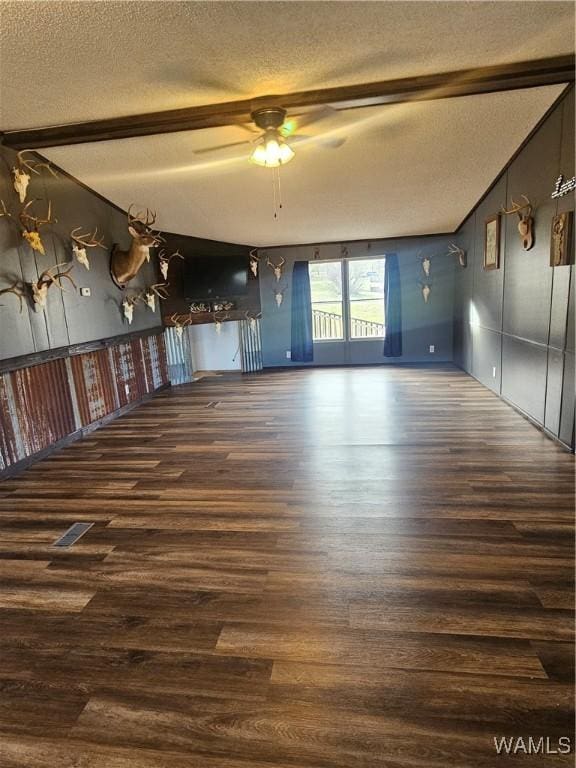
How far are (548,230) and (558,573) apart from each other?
319 cm

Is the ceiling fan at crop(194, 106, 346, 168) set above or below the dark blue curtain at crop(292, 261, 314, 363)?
above

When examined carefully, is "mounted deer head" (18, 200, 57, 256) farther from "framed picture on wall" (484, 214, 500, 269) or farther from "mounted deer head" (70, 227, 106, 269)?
"framed picture on wall" (484, 214, 500, 269)

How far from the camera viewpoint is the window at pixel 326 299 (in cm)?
830

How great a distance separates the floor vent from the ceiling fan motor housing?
3366 mm

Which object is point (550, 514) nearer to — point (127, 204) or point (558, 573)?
point (558, 573)

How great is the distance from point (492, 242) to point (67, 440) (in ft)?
19.3

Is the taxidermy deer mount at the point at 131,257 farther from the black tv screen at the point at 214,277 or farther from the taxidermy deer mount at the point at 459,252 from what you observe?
the taxidermy deer mount at the point at 459,252

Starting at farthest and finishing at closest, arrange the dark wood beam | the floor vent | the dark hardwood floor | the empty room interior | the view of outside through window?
the view of outside through window
the dark wood beam
the floor vent
the empty room interior
the dark hardwood floor

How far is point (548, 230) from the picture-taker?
3.85m

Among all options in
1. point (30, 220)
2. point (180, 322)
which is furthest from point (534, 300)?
point (180, 322)

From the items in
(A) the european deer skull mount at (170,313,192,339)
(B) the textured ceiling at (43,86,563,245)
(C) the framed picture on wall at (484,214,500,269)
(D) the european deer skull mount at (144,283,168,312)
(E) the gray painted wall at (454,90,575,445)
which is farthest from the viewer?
(A) the european deer skull mount at (170,313,192,339)

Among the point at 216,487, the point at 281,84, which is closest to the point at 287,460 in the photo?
the point at 216,487

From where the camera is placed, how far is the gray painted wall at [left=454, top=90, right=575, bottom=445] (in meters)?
3.56

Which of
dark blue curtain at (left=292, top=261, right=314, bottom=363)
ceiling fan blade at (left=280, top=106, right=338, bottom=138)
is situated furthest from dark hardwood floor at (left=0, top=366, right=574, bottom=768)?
dark blue curtain at (left=292, top=261, right=314, bottom=363)
